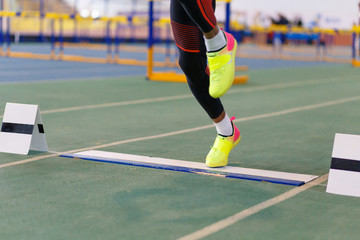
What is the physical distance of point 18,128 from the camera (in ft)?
9.98

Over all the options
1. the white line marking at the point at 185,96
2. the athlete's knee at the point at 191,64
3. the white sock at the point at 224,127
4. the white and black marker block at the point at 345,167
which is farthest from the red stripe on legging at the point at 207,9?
the white line marking at the point at 185,96

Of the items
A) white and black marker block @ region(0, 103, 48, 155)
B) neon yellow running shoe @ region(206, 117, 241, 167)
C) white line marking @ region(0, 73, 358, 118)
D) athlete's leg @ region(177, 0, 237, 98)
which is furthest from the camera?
white line marking @ region(0, 73, 358, 118)

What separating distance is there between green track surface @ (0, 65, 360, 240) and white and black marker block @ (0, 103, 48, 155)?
8 centimetres

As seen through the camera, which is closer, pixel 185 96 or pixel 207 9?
pixel 207 9

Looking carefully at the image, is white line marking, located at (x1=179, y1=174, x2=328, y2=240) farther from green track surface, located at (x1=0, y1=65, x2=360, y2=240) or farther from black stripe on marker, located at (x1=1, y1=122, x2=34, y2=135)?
black stripe on marker, located at (x1=1, y1=122, x2=34, y2=135)

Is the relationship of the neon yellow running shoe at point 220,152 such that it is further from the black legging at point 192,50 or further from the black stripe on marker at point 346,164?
the black stripe on marker at point 346,164

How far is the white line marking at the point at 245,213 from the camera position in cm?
183

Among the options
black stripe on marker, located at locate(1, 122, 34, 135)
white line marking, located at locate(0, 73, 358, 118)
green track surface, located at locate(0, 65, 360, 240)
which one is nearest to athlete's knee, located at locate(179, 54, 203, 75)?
green track surface, located at locate(0, 65, 360, 240)

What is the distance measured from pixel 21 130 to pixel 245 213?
142 cm

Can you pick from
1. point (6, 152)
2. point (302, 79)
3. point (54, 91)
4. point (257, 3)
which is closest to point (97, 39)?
point (257, 3)

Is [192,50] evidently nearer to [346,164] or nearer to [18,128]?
[346,164]

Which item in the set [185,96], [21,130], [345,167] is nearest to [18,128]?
[21,130]

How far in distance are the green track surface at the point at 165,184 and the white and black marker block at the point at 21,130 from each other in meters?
0.08

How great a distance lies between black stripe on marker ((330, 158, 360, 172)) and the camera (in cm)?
236
